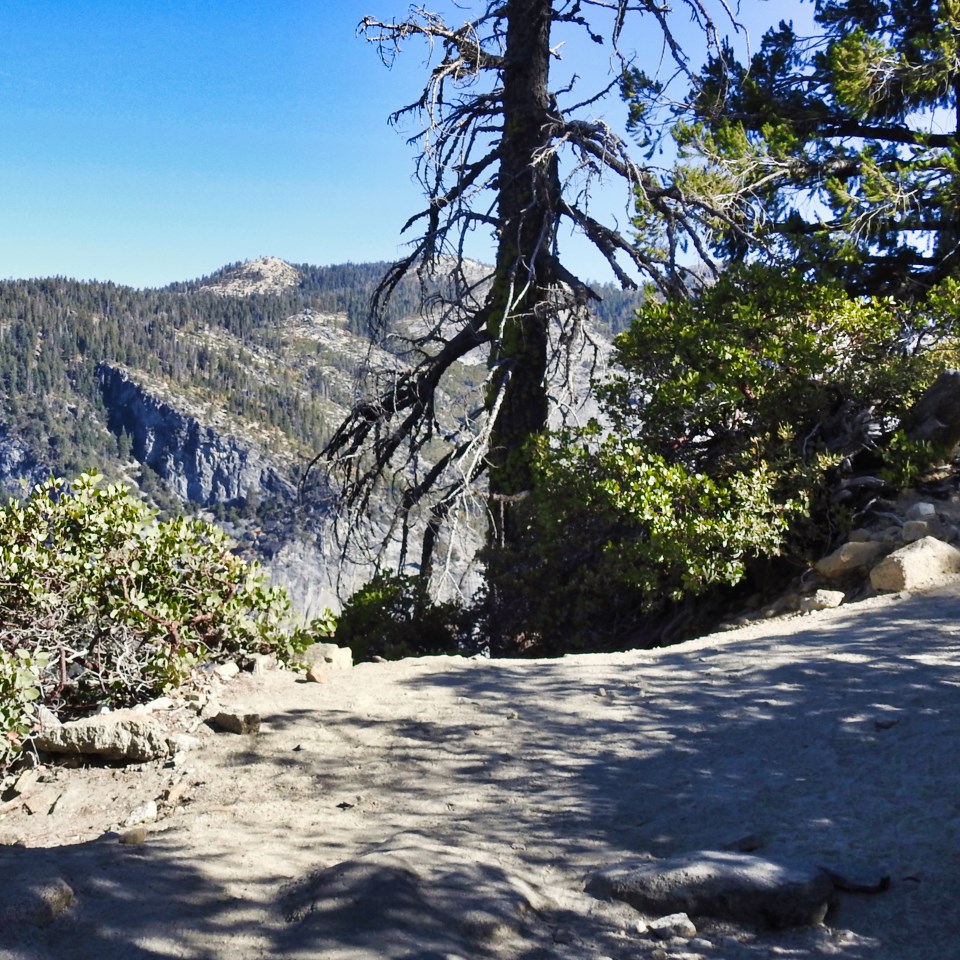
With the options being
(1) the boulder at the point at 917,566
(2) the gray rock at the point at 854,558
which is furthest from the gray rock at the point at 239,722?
(2) the gray rock at the point at 854,558

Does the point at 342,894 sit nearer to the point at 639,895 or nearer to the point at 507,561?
the point at 639,895

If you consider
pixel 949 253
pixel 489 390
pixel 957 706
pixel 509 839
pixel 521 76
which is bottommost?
pixel 509 839

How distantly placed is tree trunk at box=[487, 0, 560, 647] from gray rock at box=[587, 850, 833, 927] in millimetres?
7046

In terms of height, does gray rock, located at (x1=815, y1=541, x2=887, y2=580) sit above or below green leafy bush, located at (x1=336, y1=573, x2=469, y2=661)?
above

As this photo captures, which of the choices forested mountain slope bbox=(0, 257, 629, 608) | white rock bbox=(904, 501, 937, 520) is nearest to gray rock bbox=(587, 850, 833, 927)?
white rock bbox=(904, 501, 937, 520)

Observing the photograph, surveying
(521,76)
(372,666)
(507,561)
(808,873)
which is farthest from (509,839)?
(521,76)

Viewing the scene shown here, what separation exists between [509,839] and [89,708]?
3232mm

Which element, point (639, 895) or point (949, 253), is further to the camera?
point (949, 253)

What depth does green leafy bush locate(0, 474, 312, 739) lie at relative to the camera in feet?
18.2

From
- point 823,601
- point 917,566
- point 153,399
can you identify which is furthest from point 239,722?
point 153,399

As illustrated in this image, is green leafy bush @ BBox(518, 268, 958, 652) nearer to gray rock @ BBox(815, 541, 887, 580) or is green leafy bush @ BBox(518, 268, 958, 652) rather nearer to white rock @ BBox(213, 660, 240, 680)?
gray rock @ BBox(815, 541, 887, 580)

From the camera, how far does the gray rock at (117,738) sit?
5.04m

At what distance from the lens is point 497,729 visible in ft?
16.4

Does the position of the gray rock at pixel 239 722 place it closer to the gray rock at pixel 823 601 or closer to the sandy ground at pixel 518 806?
the sandy ground at pixel 518 806
